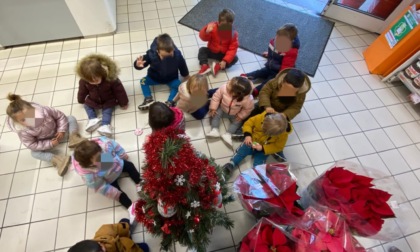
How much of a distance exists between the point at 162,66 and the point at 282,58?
1.14 m

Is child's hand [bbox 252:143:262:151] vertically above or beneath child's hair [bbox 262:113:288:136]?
beneath

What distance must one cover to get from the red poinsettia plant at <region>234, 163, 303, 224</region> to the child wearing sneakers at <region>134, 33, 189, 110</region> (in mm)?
1116

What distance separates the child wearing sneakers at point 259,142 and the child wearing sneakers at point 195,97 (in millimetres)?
460

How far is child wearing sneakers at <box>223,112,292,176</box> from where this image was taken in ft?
5.81

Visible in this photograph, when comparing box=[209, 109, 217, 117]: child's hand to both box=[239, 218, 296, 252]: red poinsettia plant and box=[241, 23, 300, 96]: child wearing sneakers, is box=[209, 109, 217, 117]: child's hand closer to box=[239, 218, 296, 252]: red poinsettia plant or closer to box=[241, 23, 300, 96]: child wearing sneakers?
box=[241, 23, 300, 96]: child wearing sneakers

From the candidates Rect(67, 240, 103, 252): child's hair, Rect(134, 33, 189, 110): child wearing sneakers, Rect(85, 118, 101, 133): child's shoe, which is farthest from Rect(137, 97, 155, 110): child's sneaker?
Rect(67, 240, 103, 252): child's hair

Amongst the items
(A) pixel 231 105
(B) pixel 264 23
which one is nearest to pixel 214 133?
(A) pixel 231 105

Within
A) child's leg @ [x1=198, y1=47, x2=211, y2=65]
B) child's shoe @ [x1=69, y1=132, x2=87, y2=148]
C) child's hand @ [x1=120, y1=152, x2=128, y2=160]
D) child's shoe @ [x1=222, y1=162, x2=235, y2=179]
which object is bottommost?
child's shoe @ [x1=69, y1=132, x2=87, y2=148]

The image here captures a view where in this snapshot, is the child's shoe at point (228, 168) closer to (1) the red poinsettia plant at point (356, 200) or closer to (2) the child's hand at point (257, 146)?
(2) the child's hand at point (257, 146)

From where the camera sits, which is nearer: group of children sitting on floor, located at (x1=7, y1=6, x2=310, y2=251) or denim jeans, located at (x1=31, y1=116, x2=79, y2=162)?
group of children sitting on floor, located at (x1=7, y1=6, x2=310, y2=251)

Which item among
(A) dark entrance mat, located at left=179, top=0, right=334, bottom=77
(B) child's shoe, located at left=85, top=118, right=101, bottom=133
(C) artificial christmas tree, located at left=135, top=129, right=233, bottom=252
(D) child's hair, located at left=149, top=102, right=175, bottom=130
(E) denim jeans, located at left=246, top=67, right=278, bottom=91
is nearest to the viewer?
(C) artificial christmas tree, located at left=135, top=129, right=233, bottom=252

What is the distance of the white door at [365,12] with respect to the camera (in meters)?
2.85

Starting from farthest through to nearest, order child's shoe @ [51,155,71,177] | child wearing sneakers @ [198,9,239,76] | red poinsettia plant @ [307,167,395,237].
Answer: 1. child wearing sneakers @ [198,9,239,76]
2. child's shoe @ [51,155,71,177]
3. red poinsettia plant @ [307,167,395,237]

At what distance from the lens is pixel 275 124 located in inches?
63.5
